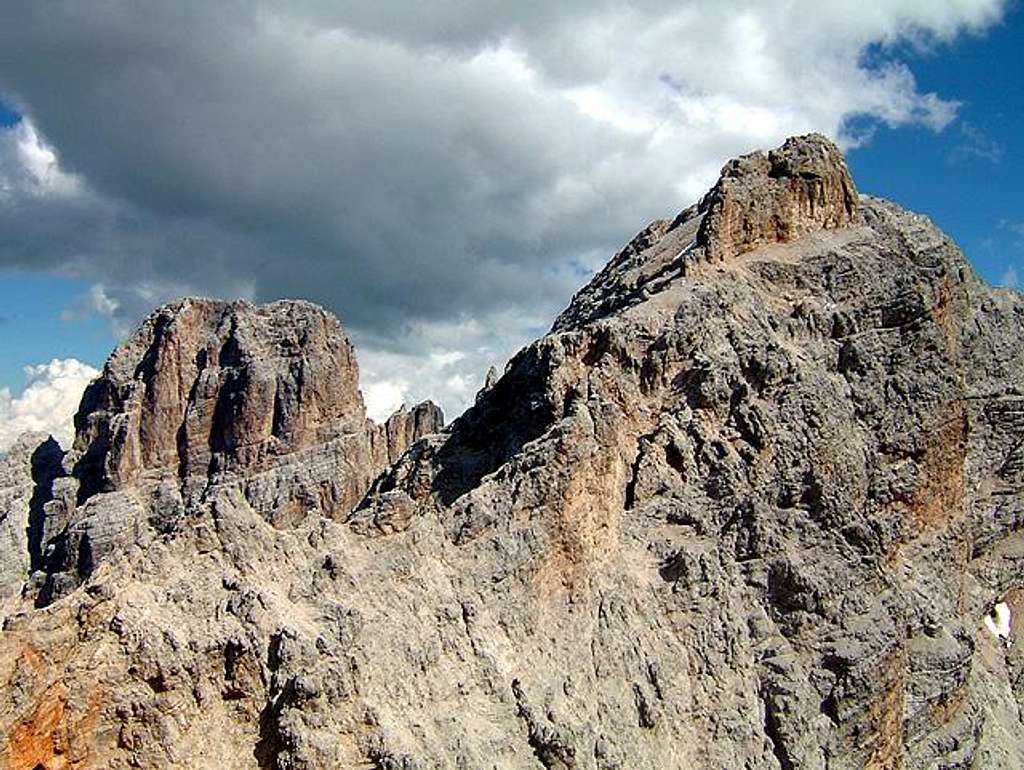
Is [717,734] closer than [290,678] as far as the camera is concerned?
No

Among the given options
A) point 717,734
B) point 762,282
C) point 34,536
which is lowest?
point 717,734

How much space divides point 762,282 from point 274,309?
8470 cm

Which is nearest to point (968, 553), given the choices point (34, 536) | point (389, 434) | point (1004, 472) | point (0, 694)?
point (1004, 472)

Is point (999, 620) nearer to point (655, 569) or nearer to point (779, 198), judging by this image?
point (779, 198)

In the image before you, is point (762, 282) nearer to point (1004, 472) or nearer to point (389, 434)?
point (1004, 472)

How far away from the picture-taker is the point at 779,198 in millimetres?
36438

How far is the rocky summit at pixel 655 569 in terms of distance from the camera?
18.2 meters

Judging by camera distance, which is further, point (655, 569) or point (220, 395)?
point (220, 395)

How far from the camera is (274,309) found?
4365 inches

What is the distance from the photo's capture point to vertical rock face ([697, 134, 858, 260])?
34.8 metres

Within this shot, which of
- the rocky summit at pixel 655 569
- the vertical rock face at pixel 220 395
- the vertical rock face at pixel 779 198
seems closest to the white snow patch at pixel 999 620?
the rocky summit at pixel 655 569

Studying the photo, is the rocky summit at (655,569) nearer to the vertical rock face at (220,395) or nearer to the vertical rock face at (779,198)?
the vertical rock face at (779,198)

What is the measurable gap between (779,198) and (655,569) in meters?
16.7

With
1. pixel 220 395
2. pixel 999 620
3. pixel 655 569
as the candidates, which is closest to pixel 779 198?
pixel 655 569
